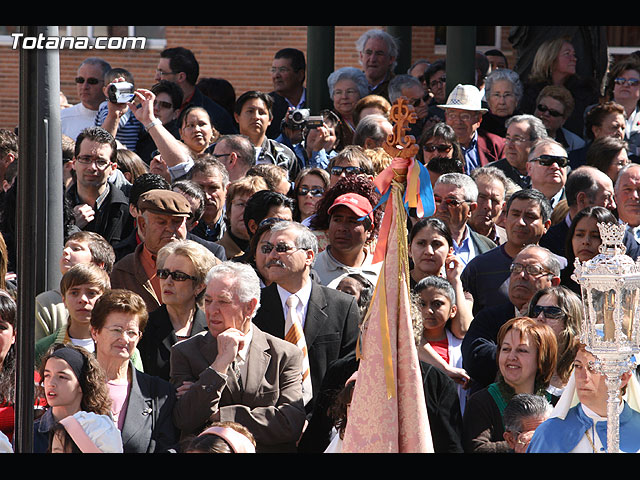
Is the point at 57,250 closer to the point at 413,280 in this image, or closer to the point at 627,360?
the point at 413,280

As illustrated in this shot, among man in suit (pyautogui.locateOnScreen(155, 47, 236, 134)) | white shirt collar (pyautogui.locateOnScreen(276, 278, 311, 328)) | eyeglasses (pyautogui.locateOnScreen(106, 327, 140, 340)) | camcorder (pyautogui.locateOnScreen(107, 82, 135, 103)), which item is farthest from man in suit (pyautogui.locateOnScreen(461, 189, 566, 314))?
man in suit (pyautogui.locateOnScreen(155, 47, 236, 134))

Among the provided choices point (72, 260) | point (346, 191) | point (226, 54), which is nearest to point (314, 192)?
point (346, 191)

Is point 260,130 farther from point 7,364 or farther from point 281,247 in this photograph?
point 7,364

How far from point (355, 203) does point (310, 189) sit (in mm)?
1014

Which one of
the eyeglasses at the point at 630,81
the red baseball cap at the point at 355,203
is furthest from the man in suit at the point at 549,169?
the eyeglasses at the point at 630,81

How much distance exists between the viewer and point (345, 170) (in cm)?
737

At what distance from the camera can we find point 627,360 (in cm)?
388

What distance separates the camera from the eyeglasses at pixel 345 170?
7304 millimetres

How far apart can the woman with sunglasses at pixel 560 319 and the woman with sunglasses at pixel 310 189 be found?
1.98m

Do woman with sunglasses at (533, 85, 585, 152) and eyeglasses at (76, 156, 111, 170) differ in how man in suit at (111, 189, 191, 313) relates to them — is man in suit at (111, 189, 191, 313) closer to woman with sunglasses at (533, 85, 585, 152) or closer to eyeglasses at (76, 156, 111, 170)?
eyeglasses at (76, 156, 111, 170)

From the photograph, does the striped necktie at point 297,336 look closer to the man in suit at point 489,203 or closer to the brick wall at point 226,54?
the man in suit at point 489,203

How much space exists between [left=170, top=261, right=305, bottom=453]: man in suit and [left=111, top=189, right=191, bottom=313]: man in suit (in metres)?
0.78

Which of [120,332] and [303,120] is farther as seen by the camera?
[303,120]

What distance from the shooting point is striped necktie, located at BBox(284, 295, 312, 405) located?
5.54 metres
